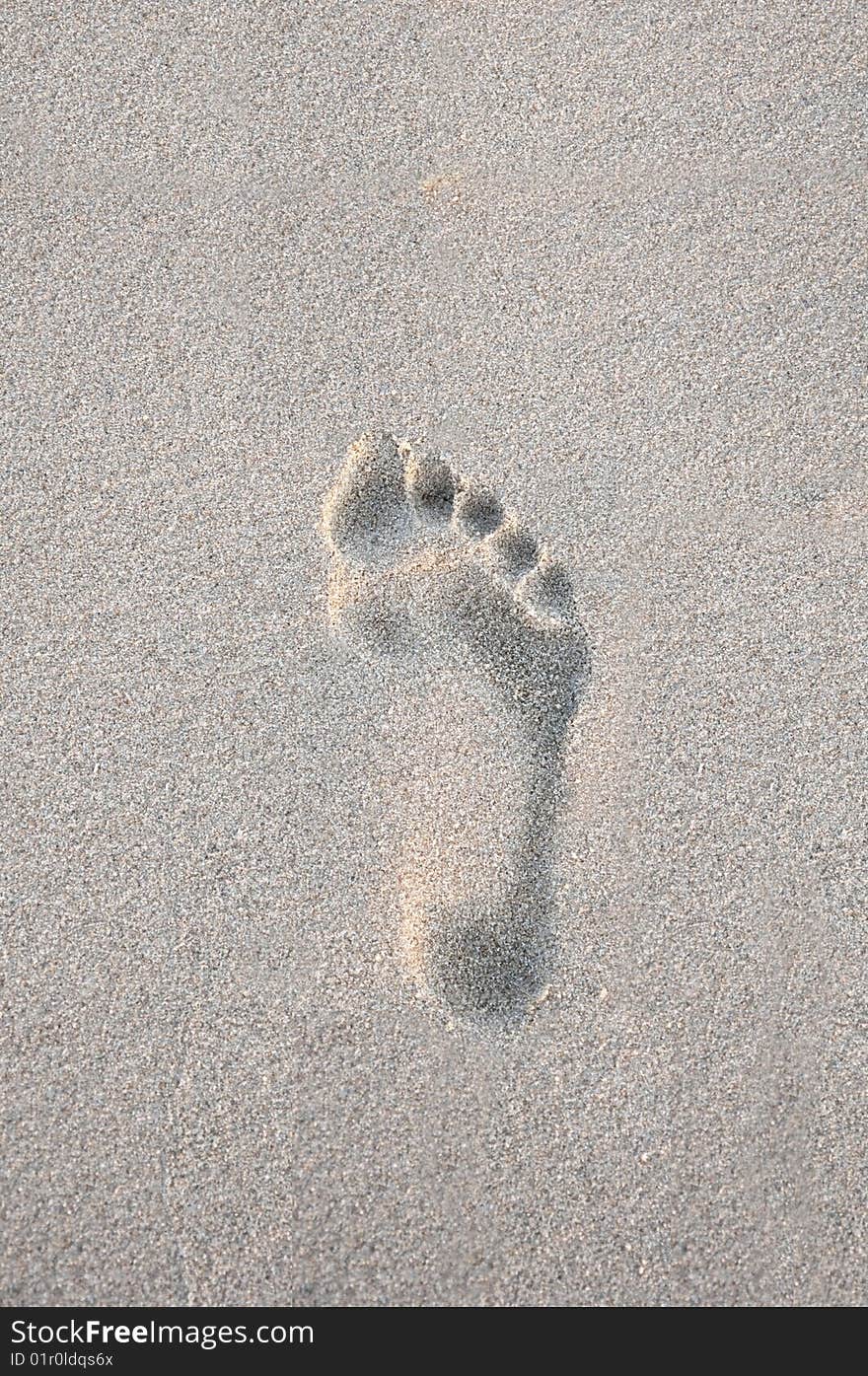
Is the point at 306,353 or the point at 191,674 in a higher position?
the point at 306,353

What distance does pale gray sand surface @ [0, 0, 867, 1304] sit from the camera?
139 cm

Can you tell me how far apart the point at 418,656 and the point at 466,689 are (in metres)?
0.08

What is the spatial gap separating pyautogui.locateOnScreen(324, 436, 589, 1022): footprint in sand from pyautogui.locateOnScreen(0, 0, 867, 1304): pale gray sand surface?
1 centimetres

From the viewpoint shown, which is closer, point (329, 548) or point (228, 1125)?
point (228, 1125)

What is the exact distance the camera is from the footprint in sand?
1.46m

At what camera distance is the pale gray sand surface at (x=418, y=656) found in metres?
1.39

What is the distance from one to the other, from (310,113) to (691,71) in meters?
0.59

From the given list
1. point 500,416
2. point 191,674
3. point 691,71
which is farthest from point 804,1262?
point 691,71

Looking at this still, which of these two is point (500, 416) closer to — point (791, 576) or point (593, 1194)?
point (791, 576)

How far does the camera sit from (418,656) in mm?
1570

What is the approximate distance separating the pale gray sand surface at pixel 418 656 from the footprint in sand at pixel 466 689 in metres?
0.01

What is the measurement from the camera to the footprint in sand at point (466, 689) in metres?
1.46

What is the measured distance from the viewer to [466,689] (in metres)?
1.55
